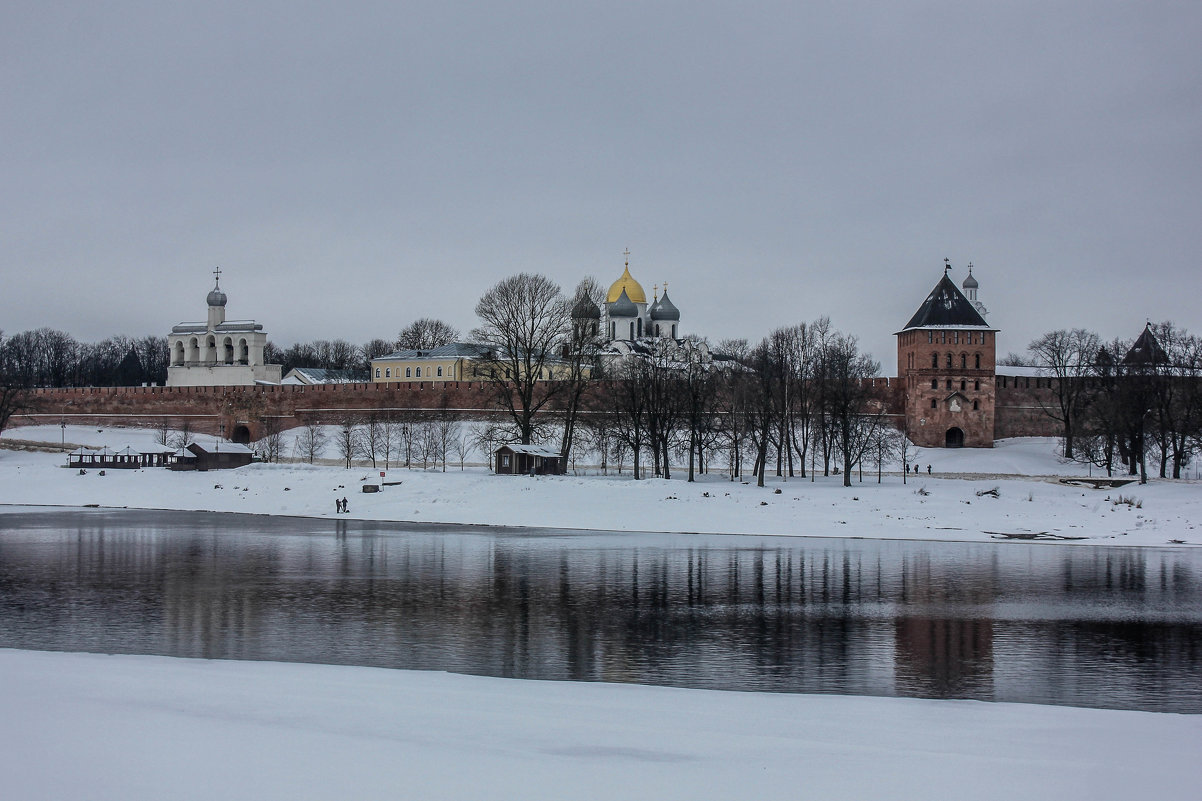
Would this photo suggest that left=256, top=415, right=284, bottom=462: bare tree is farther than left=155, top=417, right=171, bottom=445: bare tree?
No

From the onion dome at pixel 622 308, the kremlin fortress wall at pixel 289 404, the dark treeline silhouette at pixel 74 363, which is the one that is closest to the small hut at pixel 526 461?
the kremlin fortress wall at pixel 289 404

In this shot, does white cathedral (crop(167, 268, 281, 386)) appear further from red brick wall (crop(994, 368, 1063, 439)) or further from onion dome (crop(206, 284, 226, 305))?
red brick wall (crop(994, 368, 1063, 439))

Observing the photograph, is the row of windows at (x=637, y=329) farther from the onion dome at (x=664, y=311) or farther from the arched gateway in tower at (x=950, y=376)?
the arched gateway in tower at (x=950, y=376)

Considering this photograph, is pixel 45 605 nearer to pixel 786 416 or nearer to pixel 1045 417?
pixel 786 416

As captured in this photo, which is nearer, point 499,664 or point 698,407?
point 499,664

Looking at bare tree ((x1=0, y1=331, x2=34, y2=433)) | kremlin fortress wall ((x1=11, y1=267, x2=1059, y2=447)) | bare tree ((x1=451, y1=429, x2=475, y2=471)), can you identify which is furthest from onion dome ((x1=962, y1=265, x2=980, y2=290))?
bare tree ((x1=0, y1=331, x2=34, y2=433))

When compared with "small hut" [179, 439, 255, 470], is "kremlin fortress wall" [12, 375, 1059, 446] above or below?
above

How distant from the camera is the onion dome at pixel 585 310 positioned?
136 ft

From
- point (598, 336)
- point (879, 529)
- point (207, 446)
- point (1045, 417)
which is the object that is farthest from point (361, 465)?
point (1045, 417)

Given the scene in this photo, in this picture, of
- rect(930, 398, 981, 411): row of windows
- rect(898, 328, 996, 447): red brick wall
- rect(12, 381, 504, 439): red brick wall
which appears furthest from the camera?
rect(12, 381, 504, 439): red brick wall

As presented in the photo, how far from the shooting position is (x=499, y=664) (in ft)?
Answer: 41.4

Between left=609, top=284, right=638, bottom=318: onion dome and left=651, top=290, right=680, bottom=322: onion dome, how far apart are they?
166cm

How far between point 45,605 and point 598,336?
27.7 metres

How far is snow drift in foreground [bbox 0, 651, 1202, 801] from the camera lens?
7.59 metres
